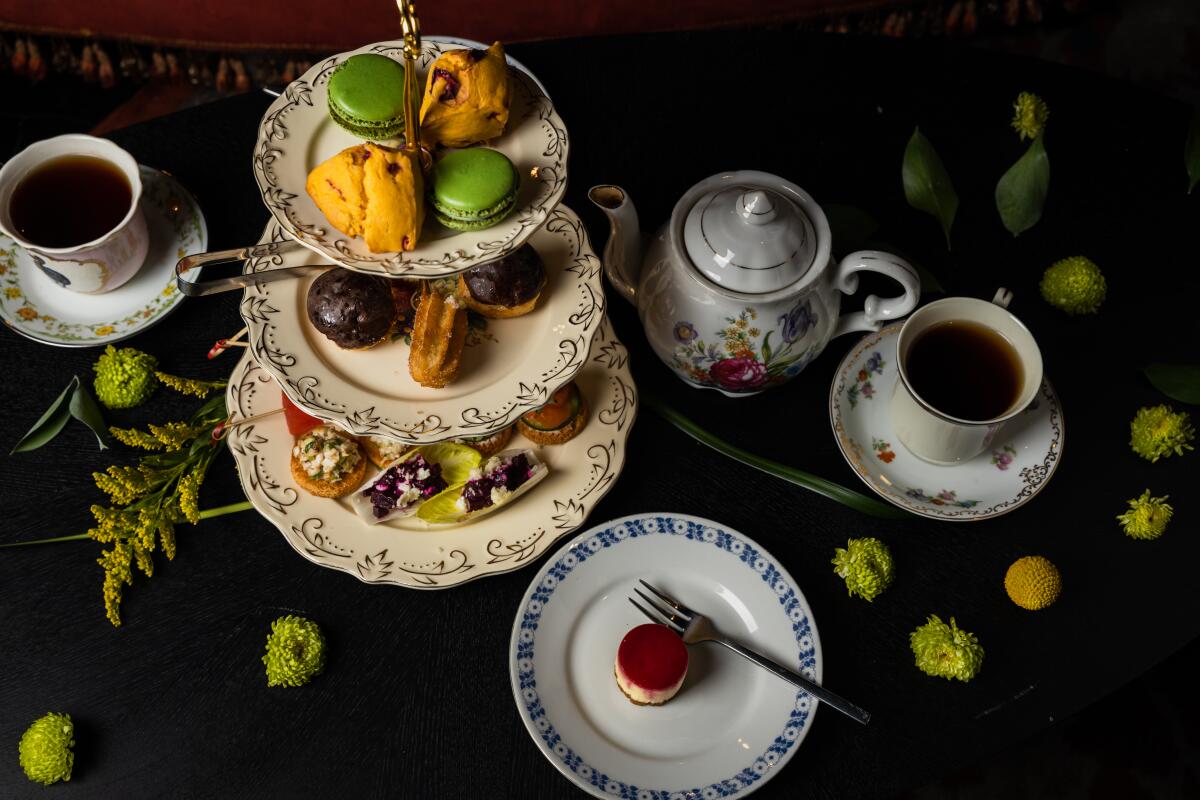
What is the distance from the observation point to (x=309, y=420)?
1239 millimetres


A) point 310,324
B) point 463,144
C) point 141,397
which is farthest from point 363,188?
point 141,397

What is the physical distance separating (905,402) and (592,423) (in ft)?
1.24

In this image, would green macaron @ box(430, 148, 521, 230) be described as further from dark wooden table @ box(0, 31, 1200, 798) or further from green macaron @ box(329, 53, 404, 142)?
dark wooden table @ box(0, 31, 1200, 798)

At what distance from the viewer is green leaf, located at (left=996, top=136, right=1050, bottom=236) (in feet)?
4.76

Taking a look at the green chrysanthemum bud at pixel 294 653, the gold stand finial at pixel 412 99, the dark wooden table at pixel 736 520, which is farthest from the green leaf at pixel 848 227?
the green chrysanthemum bud at pixel 294 653

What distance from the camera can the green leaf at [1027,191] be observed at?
1451mm

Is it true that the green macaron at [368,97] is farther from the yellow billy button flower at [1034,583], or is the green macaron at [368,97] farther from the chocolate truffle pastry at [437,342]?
the yellow billy button flower at [1034,583]

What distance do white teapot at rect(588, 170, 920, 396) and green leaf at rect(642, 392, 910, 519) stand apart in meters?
0.06

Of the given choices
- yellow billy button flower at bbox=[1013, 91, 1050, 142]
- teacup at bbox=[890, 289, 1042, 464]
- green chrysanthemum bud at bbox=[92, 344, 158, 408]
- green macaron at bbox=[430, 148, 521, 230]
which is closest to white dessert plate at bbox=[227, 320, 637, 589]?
green chrysanthemum bud at bbox=[92, 344, 158, 408]

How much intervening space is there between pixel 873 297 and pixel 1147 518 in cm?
43

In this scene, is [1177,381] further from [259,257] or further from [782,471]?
[259,257]

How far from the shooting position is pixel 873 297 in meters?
1.24

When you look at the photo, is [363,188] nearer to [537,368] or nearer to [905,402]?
[537,368]

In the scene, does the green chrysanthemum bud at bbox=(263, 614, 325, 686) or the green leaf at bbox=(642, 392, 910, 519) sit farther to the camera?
the green leaf at bbox=(642, 392, 910, 519)
